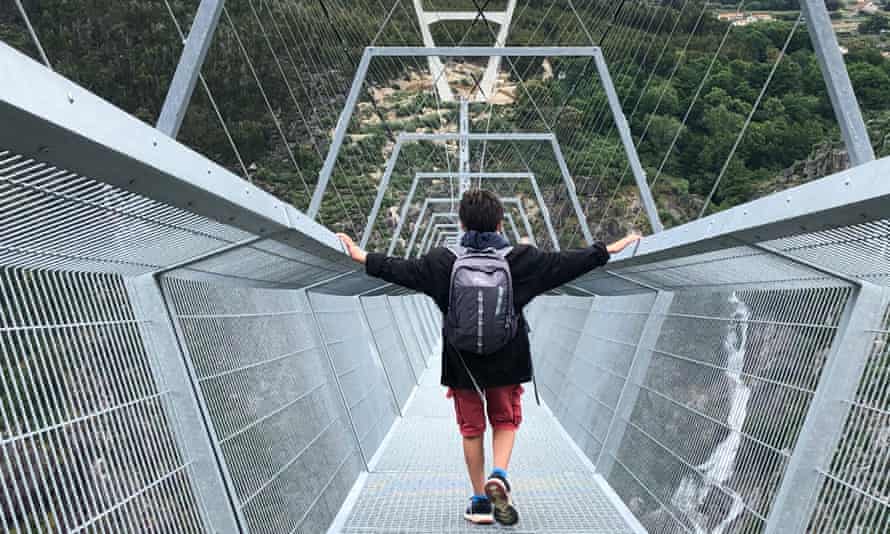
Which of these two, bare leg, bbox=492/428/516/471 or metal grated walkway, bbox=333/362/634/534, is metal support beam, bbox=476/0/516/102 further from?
bare leg, bbox=492/428/516/471

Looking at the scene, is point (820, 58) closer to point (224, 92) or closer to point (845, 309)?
point (845, 309)

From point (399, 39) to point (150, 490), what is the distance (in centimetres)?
3352

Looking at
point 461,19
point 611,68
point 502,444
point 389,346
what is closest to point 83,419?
point 502,444

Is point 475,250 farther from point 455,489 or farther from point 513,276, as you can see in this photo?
point 455,489

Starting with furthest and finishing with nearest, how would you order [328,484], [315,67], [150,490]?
1. [315,67]
2. [328,484]
3. [150,490]

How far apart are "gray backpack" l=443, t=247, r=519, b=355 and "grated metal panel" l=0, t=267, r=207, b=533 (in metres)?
1.43

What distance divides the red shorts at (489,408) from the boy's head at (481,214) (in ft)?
2.84

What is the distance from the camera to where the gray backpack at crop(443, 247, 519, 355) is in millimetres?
5238

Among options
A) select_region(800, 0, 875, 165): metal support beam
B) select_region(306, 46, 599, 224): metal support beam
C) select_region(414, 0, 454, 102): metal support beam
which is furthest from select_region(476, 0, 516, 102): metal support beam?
select_region(800, 0, 875, 165): metal support beam

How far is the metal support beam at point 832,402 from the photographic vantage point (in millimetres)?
4508

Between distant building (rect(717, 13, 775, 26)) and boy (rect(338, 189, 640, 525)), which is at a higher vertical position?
distant building (rect(717, 13, 775, 26))

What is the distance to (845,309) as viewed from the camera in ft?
15.1

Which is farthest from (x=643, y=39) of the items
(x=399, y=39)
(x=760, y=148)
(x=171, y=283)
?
(x=171, y=283)

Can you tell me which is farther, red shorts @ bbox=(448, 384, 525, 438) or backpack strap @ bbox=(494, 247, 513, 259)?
red shorts @ bbox=(448, 384, 525, 438)
